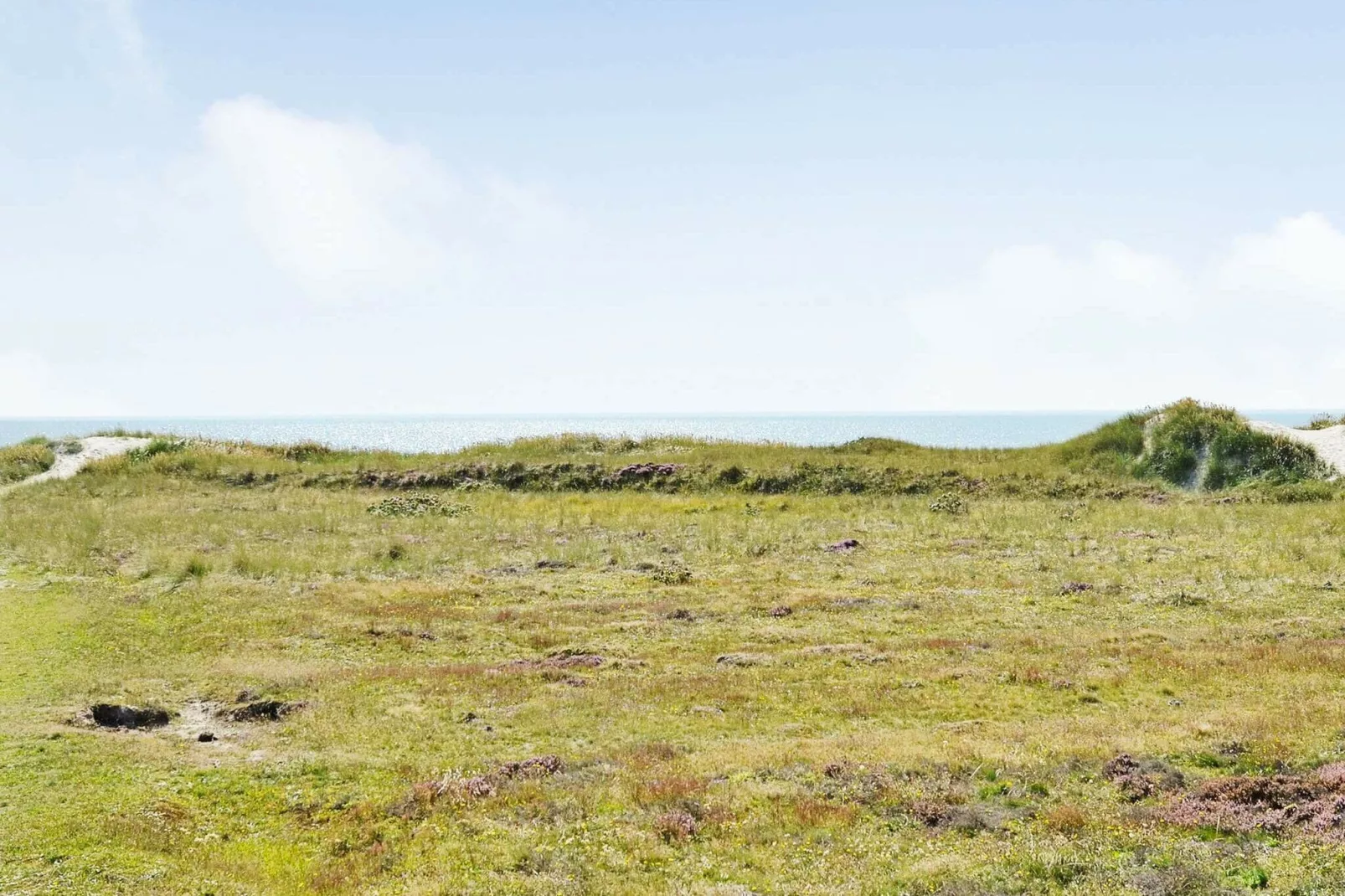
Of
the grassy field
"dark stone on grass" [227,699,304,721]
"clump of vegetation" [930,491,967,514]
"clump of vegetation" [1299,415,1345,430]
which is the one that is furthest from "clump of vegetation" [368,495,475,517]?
"clump of vegetation" [1299,415,1345,430]

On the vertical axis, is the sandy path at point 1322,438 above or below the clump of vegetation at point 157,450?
above

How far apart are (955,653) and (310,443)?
71.6m

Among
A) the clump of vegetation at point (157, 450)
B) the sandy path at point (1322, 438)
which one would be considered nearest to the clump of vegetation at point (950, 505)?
the sandy path at point (1322, 438)

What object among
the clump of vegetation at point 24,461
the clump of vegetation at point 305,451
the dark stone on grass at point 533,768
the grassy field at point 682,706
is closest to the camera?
the grassy field at point 682,706

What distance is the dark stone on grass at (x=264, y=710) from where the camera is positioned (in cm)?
2005

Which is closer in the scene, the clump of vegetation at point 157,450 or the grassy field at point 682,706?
the grassy field at point 682,706

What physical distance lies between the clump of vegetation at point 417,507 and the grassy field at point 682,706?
656cm

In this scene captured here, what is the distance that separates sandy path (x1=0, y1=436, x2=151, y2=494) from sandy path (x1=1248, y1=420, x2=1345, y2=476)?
85169 mm

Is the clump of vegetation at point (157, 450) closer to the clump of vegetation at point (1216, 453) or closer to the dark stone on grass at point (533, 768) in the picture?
the dark stone on grass at point (533, 768)

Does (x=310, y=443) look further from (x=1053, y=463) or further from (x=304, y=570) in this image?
(x=1053, y=463)

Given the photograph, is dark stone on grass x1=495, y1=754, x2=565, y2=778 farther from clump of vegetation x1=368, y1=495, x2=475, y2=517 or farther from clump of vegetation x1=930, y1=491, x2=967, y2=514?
clump of vegetation x1=930, y1=491, x2=967, y2=514

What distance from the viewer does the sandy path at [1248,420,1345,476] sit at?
5800 cm

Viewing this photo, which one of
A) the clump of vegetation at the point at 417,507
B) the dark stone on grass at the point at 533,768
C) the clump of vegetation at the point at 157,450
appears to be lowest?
the dark stone on grass at the point at 533,768

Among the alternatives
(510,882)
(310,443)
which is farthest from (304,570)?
(310,443)
